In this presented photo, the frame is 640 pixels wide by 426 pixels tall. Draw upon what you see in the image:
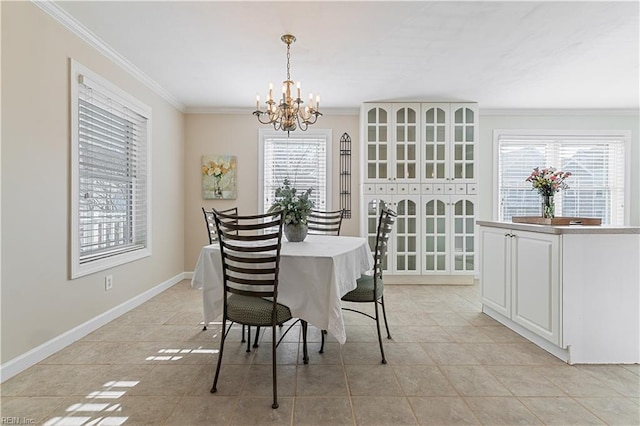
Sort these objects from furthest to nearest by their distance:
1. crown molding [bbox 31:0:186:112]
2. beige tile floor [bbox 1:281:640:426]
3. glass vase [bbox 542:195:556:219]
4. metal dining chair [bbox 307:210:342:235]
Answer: metal dining chair [bbox 307:210:342:235] < glass vase [bbox 542:195:556:219] < crown molding [bbox 31:0:186:112] < beige tile floor [bbox 1:281:640:426]

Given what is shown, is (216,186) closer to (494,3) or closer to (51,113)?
(51,113)

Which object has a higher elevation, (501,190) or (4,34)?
(4,34)

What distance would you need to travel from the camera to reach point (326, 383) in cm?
208

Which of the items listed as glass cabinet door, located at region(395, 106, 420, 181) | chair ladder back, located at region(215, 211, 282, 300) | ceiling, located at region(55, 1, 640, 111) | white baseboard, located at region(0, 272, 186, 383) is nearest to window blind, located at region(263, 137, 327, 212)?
ceiling, located at region(55, 1, 640, 111)

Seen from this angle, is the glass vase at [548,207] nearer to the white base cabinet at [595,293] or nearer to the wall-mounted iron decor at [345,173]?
the white base cabinet at [595,293]

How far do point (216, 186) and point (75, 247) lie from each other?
94.2 inches

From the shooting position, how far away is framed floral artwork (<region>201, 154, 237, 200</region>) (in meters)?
4.96

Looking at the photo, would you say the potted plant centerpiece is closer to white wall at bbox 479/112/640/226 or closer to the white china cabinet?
the white china cabinet

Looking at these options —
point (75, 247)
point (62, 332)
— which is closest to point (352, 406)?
point (62, 332)

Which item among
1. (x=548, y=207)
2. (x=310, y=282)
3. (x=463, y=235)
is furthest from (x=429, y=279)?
(x=310, y=282)

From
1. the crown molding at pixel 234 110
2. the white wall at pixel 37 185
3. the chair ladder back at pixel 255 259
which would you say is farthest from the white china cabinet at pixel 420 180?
the white wall at pixel 37 185

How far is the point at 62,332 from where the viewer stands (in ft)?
8.43

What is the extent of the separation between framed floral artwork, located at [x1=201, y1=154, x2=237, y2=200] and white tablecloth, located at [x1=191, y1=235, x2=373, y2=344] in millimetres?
2761

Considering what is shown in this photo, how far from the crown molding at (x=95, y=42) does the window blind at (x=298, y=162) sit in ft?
5.18
